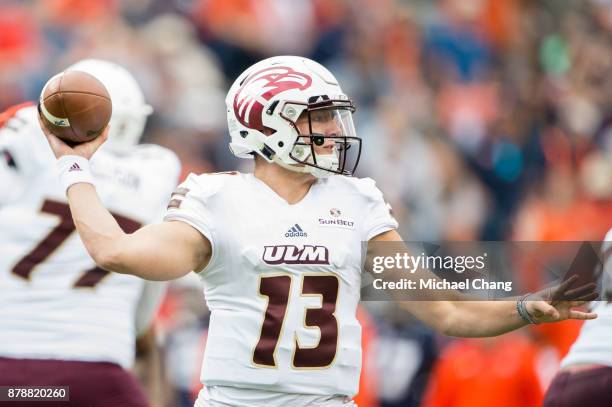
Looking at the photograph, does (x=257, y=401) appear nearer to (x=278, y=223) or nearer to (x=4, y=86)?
(x=278, y=223)

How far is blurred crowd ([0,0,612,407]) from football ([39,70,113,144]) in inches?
183

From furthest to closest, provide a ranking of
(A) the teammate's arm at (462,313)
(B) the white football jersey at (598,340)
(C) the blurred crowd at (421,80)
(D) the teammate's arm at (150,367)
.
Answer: (C) the blurred crowd at (421,80), (D) the teammate's arm at (150,367), (B) the white football jersey at (598,340), (A) the teammate's arm at (462,313)

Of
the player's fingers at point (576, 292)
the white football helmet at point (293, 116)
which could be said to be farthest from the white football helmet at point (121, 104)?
the player's fingers at point (576, 292)

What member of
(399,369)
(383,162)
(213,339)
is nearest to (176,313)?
(399,369)

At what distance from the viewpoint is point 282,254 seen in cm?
412

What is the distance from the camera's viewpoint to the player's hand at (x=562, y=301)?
4.02 metres

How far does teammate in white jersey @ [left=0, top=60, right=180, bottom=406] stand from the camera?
A: 16.9ft

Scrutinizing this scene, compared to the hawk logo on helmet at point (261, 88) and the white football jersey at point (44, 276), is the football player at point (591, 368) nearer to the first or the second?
the hawk logo on helmet at point (261, 88)

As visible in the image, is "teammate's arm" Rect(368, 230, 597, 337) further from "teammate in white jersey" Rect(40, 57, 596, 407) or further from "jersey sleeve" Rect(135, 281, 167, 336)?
"jersey sleeve" Rect(135, 281, 167, 336)

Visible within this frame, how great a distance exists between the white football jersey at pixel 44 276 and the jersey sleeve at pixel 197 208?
4.11 ft

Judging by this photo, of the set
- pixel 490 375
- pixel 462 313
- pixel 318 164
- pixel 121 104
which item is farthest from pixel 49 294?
pixel 490 375

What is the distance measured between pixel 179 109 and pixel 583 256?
7.47 metres

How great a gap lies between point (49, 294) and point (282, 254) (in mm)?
1489

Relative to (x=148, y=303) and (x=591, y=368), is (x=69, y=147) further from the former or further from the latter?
(x=591, y=368)
